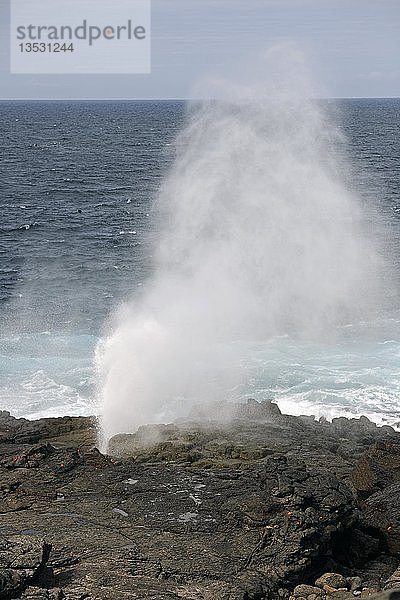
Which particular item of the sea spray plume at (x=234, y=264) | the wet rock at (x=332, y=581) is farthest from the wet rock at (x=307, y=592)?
the sea spray plume at (x=234, y=264)

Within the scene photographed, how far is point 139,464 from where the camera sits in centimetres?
1819

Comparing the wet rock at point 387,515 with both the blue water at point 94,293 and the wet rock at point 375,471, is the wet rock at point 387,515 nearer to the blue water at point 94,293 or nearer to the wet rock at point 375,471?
the wet rock at point 375,471

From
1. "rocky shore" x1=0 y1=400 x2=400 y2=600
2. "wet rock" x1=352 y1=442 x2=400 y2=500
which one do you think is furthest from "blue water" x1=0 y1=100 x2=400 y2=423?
"rocky shore" x1=0 y1=400 x2=400 y2=600

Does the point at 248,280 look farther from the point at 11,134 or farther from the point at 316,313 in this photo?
the point at 11,134

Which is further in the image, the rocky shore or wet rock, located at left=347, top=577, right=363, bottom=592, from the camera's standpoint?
wet rock, located at left=347, top=577, right=363, bottom=592

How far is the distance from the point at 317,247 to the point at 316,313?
30.0 feet

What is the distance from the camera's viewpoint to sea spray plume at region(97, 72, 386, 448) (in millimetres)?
28234

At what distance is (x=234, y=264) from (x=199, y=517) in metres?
26.5

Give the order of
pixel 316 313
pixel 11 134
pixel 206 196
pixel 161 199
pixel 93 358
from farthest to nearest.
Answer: pixel 11 134 < pixel 161 199 < pixel 206 196 < pixel 316 313 < pixel 93 358

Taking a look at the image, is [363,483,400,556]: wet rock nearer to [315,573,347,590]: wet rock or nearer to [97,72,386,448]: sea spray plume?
[315,573,347,590]: wet rock

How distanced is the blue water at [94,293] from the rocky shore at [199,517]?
692cm

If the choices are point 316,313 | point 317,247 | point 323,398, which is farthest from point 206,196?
point 323,398

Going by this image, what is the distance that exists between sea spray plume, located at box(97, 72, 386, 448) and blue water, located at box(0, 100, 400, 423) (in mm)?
1608

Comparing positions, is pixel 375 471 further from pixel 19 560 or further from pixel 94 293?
pixel 94 293
